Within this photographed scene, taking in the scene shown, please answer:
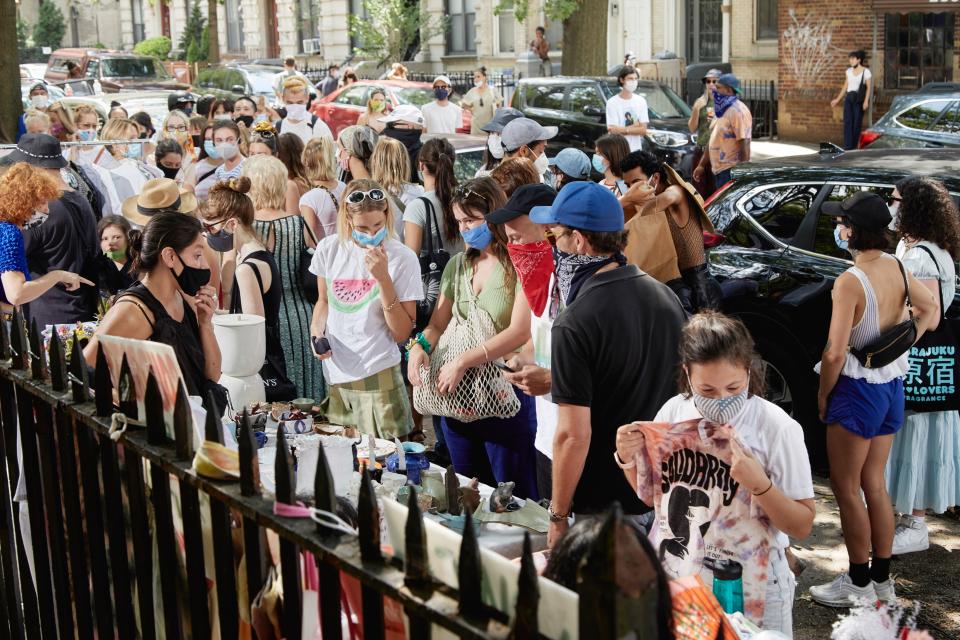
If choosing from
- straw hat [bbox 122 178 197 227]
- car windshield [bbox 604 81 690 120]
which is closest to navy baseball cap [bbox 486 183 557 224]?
straw hat [bbox 122 178 197 227]

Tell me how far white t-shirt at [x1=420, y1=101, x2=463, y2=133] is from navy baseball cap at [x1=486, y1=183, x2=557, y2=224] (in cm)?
1150

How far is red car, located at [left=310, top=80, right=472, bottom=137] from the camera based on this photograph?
20422 millimetres

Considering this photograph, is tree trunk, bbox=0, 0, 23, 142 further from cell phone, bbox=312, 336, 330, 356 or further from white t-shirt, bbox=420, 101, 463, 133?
cell phone, bbox=312, 336, 330, 356

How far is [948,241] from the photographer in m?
5.53

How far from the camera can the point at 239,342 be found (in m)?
5.66

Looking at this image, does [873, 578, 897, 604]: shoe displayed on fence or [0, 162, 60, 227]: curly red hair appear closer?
[873, 578, 897, 604]: shoe displayed on fence

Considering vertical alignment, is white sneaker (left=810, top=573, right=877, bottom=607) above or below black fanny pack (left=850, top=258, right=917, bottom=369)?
below

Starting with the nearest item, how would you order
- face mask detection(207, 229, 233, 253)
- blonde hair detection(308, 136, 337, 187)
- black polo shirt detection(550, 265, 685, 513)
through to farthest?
1. black polo shirt detection(550, 265, 685, 513)
2. face mask detection(207, 229, 233, 253)
3. blonde hair detection(308, 136, 337, 187)

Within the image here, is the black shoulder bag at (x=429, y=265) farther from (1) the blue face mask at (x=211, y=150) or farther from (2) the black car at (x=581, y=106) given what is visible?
(2) the black car at (x=581, y=106)

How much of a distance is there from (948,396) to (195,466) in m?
4.53

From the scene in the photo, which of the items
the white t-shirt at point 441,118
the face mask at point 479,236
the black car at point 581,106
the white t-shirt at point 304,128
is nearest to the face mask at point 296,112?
the white t-shirt at point 304,128

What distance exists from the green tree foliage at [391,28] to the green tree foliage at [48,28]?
26606mm

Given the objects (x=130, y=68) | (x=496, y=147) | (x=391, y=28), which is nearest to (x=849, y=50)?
(x=496, y=147)

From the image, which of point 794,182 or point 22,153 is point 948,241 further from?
point 22,153
